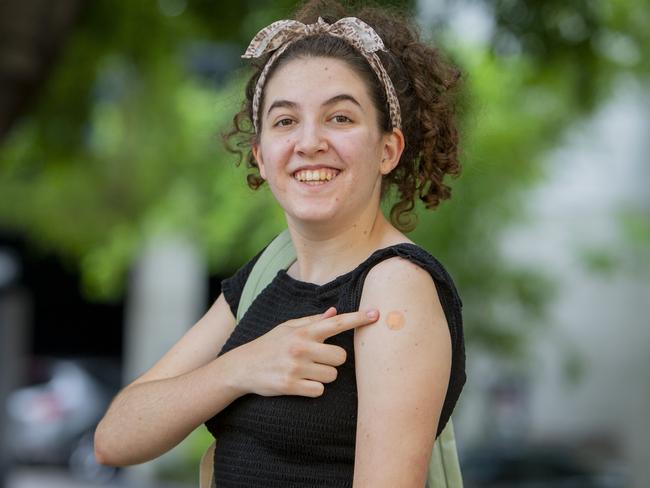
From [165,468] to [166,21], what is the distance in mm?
9440

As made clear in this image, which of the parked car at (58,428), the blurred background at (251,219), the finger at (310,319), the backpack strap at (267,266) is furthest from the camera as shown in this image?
the parked car at (58,428)

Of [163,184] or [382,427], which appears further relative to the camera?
[163,184]

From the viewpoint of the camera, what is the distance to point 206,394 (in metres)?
1.98

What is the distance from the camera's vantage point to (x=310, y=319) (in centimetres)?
189

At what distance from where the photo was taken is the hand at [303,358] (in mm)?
1844

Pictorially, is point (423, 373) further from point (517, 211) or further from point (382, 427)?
point (517, 211)

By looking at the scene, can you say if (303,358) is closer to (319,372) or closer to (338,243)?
(319,372)

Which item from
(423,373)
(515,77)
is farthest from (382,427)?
(515,77)

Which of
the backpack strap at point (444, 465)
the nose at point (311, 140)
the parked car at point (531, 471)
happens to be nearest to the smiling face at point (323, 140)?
the nose at point (311, 140)

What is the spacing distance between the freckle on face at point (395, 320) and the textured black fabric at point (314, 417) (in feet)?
0.26

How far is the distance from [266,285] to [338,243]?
7.9 inches

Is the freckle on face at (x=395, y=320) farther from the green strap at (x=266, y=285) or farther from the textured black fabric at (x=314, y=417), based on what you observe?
the green strap at (x=266, y=285)

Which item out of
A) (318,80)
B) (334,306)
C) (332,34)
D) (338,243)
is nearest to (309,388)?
(334,306)

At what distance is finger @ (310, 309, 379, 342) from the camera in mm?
1817
